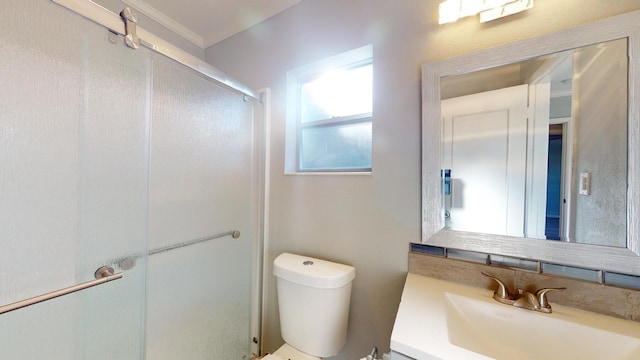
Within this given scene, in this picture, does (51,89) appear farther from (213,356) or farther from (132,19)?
(213,356)

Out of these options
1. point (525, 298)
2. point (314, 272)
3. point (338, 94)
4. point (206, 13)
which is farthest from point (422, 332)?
point (206, 13)

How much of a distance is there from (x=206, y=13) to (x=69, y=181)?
1389 millimetres

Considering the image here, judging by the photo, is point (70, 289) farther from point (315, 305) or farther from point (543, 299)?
point (543, 299)

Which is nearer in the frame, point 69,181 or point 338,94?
point 69,181

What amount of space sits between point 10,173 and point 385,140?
1.40 m

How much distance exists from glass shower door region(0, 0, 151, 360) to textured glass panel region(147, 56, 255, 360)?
0.07 metres

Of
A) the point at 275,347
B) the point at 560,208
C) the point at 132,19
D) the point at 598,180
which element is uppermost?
the point at 132,19

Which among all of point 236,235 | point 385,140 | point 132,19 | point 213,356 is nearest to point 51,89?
point 132,19

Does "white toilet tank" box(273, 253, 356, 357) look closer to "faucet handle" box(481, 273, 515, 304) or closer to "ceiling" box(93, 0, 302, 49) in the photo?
"faucet handle" box(481, 273, 515, 304)

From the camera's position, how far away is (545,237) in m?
0.83

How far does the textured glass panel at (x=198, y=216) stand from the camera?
3.61ft

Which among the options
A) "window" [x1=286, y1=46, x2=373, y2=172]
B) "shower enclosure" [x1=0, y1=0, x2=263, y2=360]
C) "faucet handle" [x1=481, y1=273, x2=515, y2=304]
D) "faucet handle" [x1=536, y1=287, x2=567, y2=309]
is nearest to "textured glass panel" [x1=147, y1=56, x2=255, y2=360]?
"shower enclosure" [x1=0, y1=0, x2=263, y2=360]

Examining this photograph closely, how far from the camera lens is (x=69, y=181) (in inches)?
33.0

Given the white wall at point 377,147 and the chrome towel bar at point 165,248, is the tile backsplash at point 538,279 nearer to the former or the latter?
the white wall at point 377,147
